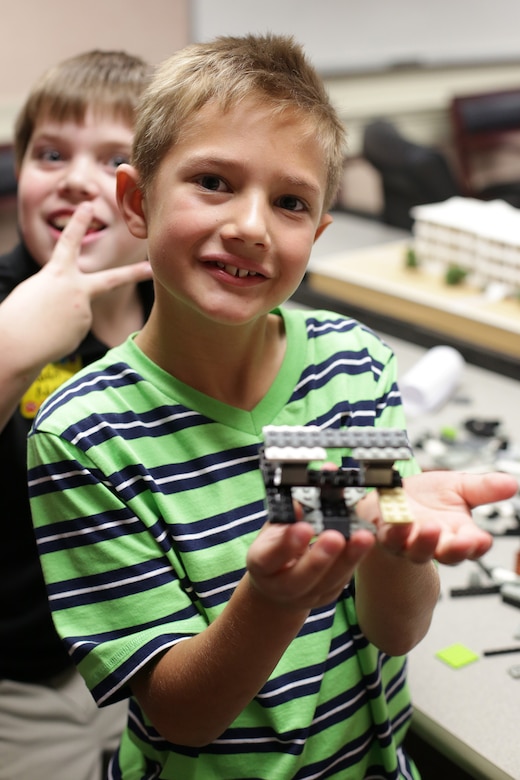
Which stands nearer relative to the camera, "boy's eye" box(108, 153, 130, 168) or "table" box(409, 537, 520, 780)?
"table" box(409, 537, 520, 780)

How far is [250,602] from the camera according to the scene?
588 mm

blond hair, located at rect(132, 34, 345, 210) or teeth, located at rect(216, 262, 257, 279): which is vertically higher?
blond hair, located at rect(132, 34, 345, 210)

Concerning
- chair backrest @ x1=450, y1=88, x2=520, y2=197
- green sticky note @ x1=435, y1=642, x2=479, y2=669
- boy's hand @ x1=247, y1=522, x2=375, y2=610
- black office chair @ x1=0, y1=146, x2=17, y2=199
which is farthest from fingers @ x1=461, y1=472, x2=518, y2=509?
chair backrest @ x1=450, y1=88, x2=520, y2=197

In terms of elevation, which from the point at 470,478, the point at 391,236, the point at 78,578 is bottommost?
the point at 391,236

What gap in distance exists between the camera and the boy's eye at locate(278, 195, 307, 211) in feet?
2.39

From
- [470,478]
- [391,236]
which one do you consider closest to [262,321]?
[470,478]

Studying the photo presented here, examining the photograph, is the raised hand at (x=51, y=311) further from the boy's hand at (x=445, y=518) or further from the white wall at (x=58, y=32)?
the white wall at (x=58, y=32)

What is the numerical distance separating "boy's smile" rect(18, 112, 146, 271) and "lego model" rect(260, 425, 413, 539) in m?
0.62

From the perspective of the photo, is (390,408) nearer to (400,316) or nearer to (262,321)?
(262,321)

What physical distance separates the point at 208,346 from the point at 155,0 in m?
2.70

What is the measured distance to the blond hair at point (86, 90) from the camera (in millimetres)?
1088

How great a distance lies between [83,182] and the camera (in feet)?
3.51

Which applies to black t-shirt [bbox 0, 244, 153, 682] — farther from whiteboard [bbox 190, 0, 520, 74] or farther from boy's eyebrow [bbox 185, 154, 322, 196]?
whiteboard [bbox 190, 0, 520, 74]

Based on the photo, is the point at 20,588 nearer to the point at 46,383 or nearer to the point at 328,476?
the point at 46,383
